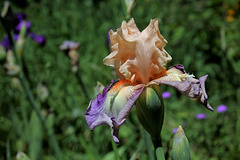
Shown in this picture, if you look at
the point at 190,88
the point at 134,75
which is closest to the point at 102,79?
the point at 134,75

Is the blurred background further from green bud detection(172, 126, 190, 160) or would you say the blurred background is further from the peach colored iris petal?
green bud detection(172, 126, 190, 160)

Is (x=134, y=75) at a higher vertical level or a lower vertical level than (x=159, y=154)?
higher

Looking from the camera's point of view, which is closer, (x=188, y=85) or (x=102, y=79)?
(x=188, y=85)

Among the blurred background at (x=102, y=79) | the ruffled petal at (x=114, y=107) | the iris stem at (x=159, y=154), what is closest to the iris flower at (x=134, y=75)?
the ruffled petal at (x=114, y=107)

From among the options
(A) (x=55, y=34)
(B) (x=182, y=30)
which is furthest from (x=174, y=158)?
(A) (x=55, y=34)

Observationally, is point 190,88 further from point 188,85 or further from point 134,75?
point 134,75

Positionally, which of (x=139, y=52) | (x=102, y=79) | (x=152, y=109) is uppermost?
(x=139, y=52)

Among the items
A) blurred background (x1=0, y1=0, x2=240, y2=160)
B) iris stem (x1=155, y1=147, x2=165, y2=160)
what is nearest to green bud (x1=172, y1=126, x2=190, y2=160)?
iris stem (x1=155, y1=147, x2=165, y2=160)

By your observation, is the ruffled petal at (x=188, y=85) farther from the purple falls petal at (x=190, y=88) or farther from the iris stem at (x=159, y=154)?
the iris stem at (x=159, y=154)
